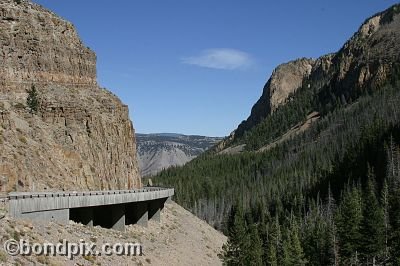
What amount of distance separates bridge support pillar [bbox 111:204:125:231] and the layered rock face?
7660 millimetres

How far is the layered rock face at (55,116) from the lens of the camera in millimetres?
52625

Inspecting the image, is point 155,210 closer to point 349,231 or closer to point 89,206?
point 89,206

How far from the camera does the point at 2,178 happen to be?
1779 inches

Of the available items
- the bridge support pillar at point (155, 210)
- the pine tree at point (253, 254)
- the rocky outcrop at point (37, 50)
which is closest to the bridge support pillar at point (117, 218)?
the bridge support pillar at point (155, 210)

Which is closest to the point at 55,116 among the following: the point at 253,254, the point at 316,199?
the point at 253,254

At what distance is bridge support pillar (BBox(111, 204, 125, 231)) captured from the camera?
49.4 metres

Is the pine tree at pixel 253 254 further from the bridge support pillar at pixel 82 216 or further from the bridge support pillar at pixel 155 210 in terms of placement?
the bridge support pillar at pixel 82 216

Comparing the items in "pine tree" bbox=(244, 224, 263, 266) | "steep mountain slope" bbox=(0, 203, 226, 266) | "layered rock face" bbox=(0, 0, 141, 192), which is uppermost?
"layered rock face" bbox=(0, 0, 141, 192)

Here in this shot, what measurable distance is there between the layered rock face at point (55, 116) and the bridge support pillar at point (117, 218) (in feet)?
25.1

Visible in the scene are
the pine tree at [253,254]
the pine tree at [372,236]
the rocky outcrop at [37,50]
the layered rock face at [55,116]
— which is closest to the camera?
the layered rock face at [55,116]

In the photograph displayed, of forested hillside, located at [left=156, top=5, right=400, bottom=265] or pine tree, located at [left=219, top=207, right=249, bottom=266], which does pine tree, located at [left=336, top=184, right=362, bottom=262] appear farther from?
pine tree, located at [left=219, top=207, right=249, bottom=266]

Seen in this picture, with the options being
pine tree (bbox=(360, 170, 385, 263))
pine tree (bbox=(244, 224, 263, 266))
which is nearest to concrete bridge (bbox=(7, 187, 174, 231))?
pine tree (bbox=(244, 224, 263, 266))

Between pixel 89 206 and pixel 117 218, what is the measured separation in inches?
264

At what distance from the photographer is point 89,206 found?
143 feet
